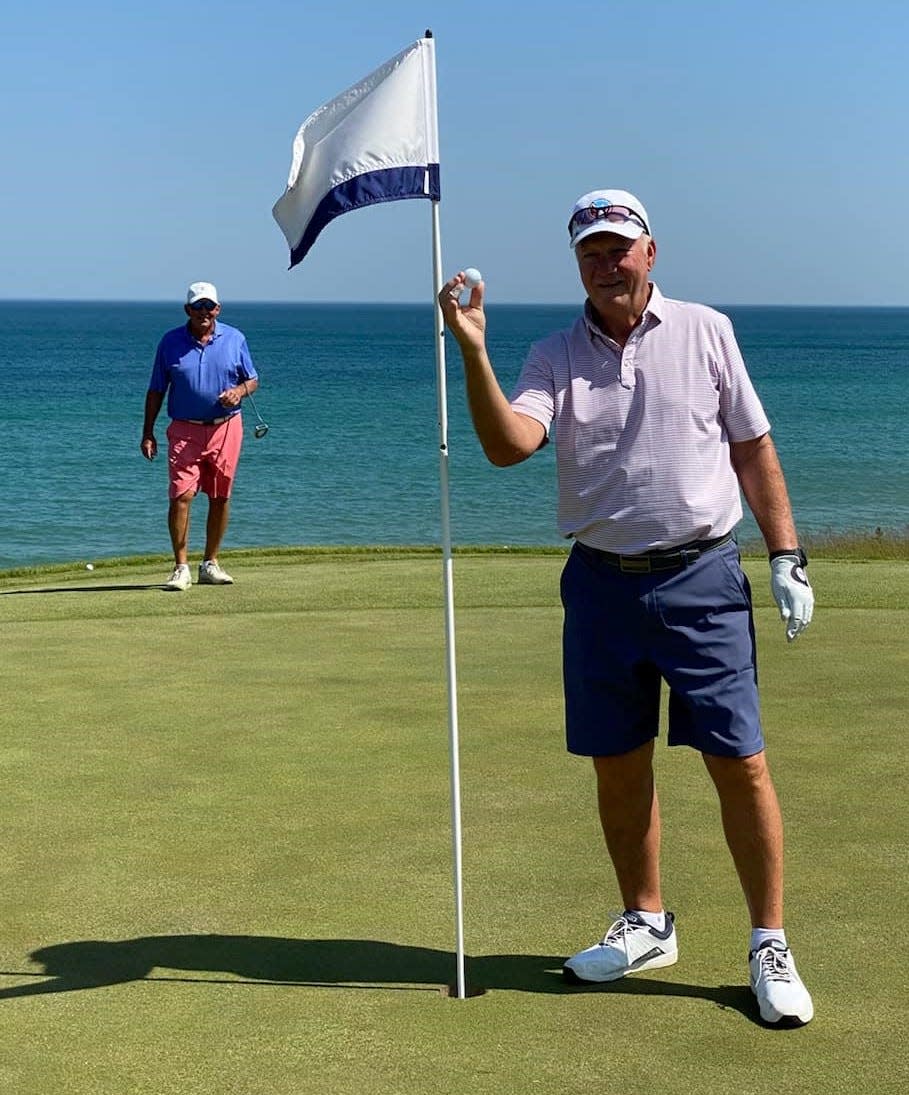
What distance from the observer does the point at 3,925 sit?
4.59 metres

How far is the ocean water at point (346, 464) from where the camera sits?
28469 millimetres

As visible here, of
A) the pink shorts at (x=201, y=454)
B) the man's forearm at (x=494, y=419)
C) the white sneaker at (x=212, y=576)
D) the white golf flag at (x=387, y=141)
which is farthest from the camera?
the pink shorts at (x=201, y=454)

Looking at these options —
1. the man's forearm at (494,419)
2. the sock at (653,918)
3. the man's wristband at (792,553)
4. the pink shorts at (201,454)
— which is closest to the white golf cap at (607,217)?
the man's forearm at (494,419)

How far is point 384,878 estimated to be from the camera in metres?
4.86

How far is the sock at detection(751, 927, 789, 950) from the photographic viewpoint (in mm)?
4086

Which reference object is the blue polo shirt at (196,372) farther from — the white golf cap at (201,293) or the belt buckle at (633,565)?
the belt buckle at (633,565)

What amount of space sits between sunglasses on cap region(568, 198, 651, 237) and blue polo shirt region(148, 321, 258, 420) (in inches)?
275

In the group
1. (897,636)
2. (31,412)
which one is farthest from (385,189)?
(31,412)

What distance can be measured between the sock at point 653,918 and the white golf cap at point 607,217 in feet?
5.19

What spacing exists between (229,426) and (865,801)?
6.46m

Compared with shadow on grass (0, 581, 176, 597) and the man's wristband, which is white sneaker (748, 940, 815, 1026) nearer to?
the man's wristband

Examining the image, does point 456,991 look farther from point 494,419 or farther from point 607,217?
point 607,217

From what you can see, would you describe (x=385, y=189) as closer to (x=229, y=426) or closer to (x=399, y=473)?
(x=229, y=426)

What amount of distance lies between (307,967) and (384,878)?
61 centimetres
